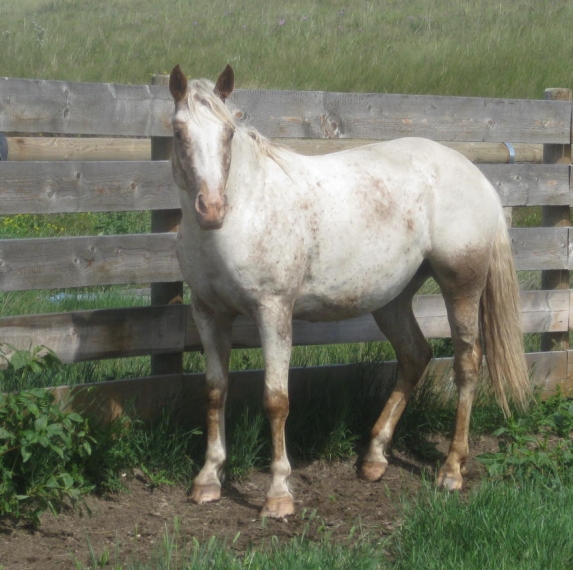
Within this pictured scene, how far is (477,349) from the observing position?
484cm

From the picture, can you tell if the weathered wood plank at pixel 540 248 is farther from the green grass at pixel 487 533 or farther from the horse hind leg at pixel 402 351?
the green grass at pixel 487 533

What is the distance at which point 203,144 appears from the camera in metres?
3.61

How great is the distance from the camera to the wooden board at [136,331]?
14.3 ft

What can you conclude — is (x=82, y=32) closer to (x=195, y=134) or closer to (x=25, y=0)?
(x=25, y=0)

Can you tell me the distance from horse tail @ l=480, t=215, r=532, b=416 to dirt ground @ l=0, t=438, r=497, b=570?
19.0 inches

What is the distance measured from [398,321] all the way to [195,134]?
1.82m

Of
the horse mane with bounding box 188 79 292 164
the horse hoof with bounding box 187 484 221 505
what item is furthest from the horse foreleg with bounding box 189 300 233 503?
the horse mane with bounding box 188 79 292 164

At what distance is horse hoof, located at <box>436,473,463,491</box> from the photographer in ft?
14.7

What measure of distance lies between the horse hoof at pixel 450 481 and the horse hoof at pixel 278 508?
87cm

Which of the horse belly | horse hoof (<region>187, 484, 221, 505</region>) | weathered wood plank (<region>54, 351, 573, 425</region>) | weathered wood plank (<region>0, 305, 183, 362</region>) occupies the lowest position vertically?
horse hoof (<region>187, 484, 221, 505</region>)

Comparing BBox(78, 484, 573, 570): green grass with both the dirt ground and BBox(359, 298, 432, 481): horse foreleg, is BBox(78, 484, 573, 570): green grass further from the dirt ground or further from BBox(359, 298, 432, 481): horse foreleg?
BBox(359, 298, 432, 481): horse foreleg

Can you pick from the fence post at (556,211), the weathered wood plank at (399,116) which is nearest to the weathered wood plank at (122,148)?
the weathered wood plank at (399,116)

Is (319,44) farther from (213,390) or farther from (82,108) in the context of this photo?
(213,390)

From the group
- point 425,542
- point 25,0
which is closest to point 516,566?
point 425,542
